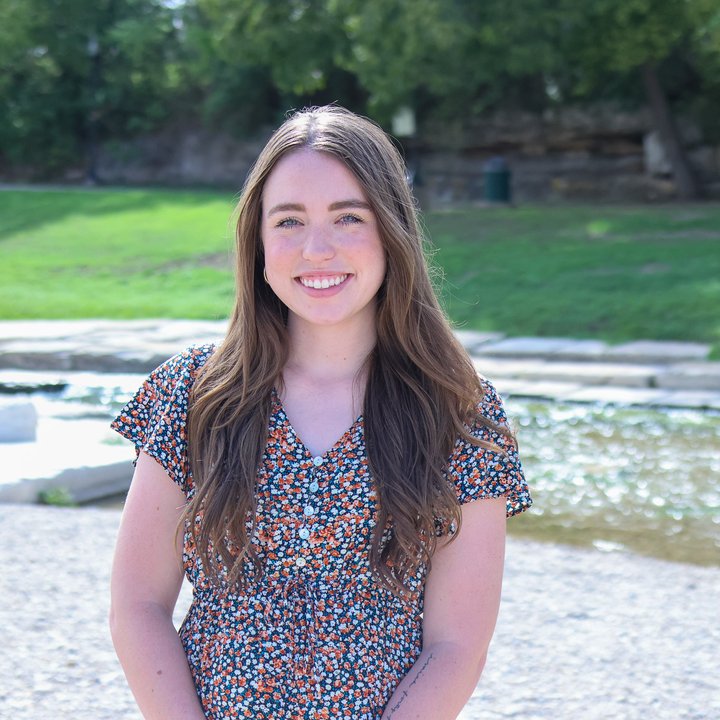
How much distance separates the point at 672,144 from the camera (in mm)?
19984

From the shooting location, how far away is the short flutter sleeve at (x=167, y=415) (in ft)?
6.36

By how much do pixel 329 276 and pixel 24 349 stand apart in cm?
877

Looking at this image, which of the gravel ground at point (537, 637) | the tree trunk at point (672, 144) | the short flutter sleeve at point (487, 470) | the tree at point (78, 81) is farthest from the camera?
the tree at point (78, 81)

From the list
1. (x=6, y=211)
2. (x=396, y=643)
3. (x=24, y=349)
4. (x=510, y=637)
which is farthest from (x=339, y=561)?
(x=6, y=211)

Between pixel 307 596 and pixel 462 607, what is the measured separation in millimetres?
260

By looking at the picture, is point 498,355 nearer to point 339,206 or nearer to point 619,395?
point 619,395

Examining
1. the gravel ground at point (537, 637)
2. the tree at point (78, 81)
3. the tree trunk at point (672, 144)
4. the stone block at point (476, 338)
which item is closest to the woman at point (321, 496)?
the gravel ground at point (537, 637)

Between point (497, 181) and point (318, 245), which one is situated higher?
point (318, 245)

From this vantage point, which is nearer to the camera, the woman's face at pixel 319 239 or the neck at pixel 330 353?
the woman's face at pixel 319 239

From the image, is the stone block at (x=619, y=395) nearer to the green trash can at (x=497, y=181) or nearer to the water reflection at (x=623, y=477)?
the water reflection at (x=623, y=477)

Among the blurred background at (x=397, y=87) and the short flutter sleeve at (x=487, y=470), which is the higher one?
the blurred background at (x=397, y=87)

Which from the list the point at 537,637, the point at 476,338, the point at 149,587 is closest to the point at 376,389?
the point at 149,587

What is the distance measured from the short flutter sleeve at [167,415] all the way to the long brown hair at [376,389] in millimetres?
25

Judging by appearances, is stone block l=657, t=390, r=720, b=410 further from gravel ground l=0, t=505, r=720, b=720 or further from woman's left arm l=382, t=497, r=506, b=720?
woman's left arm l=382, t=497, r=506, b=720
